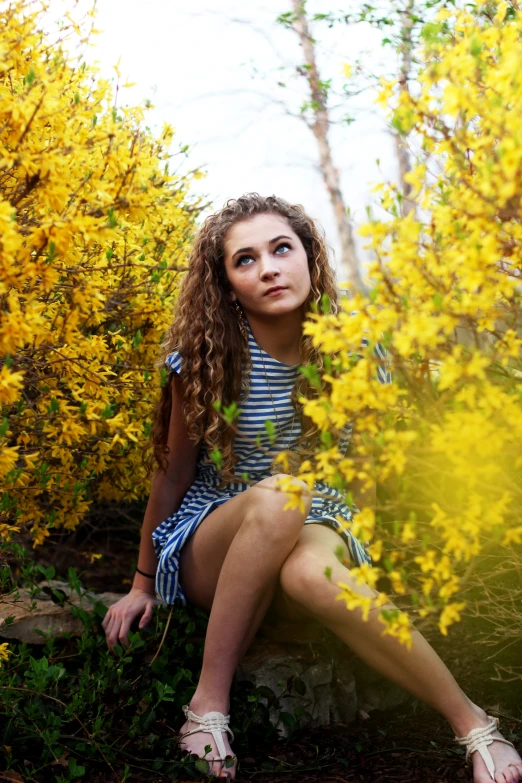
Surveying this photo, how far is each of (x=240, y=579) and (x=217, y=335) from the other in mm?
774

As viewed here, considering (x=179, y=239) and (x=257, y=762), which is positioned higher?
(x=179, y=239)

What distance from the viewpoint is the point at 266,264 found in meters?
2.37

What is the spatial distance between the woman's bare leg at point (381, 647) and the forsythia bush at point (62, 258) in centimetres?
57

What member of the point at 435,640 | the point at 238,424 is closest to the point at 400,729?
the point at 435,640

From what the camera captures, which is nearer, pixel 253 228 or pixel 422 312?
pixel 422 312

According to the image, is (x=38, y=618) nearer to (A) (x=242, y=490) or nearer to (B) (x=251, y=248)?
(A) (x=242, y=490)

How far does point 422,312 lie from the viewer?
4.53 ft

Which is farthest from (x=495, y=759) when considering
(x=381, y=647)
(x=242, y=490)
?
(x=242, y=490)

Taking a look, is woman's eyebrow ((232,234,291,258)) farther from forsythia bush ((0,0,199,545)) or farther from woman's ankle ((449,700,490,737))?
woman's ankle ((449,700,490,737))

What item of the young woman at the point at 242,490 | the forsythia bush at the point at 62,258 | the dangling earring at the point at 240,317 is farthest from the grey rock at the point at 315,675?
the dangling earring at the point at 240,317

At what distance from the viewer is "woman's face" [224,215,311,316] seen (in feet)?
7.73

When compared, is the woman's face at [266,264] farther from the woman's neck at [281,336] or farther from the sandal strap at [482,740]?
the sandal strap at [482,740]

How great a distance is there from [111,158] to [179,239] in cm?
148

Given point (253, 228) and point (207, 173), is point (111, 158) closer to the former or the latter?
point (253, 228)
